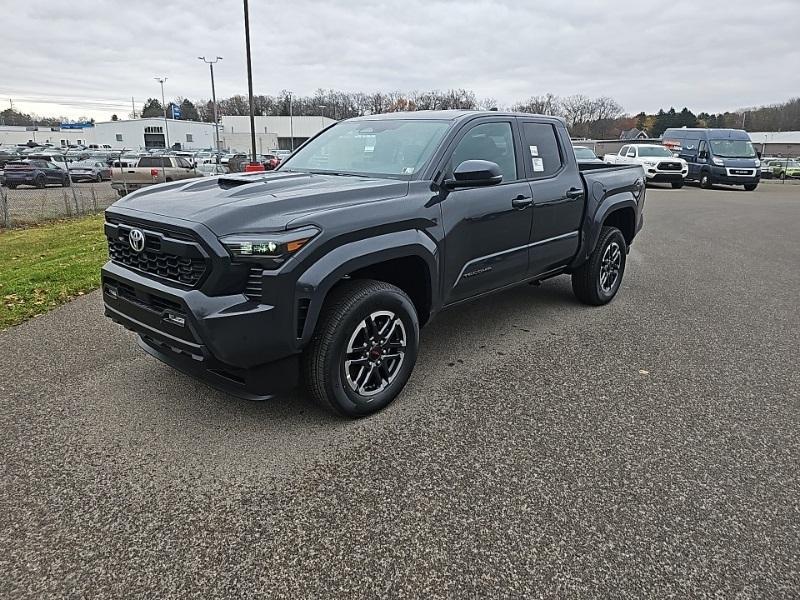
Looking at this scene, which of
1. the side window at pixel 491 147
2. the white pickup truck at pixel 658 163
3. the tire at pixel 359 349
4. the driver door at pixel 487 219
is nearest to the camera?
the tire at pixel 359 349

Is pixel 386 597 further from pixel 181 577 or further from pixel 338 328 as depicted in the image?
pixel 338 328

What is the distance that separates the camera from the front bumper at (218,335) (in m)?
2.83

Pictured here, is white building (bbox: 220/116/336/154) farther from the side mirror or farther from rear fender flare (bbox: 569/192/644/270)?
the side mirror

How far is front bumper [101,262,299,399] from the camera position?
283cm

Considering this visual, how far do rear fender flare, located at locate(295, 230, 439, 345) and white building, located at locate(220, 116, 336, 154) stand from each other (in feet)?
275

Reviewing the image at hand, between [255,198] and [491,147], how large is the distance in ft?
6.57

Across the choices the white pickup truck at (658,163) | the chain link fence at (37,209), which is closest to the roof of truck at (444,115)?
the chain link fence at (37,209)

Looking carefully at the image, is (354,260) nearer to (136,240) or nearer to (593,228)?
(136,240)

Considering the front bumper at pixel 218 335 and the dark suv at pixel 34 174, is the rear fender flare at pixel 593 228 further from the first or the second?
the dark suv at pixel 34 174

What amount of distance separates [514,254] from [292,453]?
2332mm

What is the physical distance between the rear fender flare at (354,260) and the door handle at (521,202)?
1015 millimetres

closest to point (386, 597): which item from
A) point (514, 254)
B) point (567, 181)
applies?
point (514, 254)

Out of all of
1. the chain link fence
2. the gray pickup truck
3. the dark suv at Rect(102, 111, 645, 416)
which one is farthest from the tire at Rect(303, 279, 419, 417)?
the gray pickup truck

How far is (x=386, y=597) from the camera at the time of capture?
84.4 inches
